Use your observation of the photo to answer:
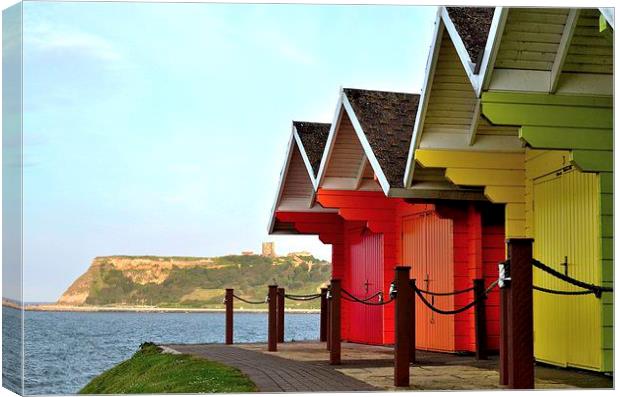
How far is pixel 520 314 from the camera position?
28.9 ft

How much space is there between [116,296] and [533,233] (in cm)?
6527

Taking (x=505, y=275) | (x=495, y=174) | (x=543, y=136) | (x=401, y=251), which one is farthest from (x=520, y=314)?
(x=401, y=251)

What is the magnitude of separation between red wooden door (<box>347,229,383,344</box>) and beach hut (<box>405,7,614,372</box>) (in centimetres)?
585

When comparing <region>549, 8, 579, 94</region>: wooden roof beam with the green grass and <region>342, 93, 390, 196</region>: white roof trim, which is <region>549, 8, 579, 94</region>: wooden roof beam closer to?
the green grass

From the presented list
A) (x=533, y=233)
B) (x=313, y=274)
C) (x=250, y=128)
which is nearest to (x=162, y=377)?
(x=533, y=233)

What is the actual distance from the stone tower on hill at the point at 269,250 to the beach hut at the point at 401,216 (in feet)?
180

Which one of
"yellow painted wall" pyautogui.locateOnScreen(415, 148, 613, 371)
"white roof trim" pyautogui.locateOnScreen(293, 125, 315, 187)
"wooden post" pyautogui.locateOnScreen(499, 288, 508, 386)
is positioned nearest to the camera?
"wooden post" pyautogui.locateOnScreen(499, 288, 508, 386)

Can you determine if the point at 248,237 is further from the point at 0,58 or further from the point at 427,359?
the point at 0,58

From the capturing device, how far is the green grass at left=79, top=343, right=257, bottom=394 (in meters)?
11.3

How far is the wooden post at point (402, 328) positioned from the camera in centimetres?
1056

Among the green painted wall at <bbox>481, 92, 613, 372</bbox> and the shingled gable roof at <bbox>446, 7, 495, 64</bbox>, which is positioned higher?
the shingled gable roof at <bbox>446, 7, 495, 64</bbox>

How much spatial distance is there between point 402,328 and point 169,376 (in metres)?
4.11

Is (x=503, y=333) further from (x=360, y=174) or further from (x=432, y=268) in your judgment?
(x=360, y=174)

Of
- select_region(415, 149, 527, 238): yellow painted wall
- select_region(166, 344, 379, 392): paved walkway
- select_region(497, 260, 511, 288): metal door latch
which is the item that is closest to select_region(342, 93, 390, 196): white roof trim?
select_region(415, 149, 527, 238): yellow painted wall
